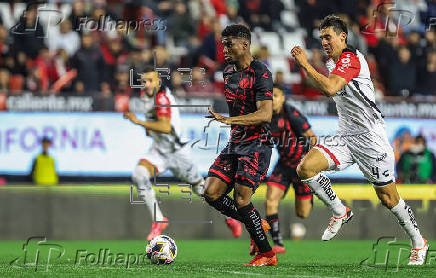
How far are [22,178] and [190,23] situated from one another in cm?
510

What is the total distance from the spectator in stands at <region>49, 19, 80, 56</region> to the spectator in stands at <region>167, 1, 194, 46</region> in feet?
6.59

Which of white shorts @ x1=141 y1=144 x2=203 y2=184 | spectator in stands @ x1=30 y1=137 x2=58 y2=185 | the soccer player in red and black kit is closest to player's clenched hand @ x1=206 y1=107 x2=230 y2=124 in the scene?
the soccer player in red and black kit

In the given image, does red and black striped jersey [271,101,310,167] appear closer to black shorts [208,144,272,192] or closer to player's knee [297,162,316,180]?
player's knee [297,162,316,180]

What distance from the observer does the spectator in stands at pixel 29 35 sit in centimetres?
1838

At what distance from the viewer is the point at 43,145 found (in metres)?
16.7

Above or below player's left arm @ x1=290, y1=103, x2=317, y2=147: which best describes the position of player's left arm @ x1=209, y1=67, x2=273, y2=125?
above

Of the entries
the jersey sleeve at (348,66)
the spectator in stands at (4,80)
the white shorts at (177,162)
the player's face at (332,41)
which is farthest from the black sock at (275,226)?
the spectator in stands at (4,80)

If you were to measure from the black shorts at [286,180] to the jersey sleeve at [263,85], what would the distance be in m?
3.75

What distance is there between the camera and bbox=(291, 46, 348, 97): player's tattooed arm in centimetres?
918

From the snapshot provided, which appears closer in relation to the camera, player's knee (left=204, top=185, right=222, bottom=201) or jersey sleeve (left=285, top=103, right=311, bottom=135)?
Answer: player's knee (left=204, top=185, right=222, bottom=201)

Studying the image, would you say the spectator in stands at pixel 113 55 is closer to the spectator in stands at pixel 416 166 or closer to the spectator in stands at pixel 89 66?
the spectator in stands at pixel 89 66

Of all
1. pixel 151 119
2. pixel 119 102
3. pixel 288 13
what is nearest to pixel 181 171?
pixel 151 119

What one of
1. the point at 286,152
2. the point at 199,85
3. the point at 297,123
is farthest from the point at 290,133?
the point at 199,85

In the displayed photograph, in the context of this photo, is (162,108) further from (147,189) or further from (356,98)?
(356,98)
